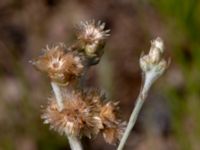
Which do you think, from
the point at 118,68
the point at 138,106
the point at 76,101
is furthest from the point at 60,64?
the point at 118,68

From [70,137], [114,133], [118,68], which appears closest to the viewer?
[70,137]

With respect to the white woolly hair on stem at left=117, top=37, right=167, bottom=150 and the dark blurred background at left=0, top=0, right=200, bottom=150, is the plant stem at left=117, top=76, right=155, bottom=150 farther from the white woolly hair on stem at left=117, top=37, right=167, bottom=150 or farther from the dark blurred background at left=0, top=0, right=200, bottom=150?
the dark blurred background at left=0, top=0, right=200, bottom=150

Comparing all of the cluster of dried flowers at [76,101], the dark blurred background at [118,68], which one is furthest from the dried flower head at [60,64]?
the dark blurred background at [118,68]

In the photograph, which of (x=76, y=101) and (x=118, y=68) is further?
(x=118, y=68)

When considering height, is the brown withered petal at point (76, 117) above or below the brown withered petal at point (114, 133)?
above

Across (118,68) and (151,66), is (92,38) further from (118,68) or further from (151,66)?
(118,68)

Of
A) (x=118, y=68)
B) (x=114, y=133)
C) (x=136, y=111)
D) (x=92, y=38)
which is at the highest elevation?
(x=92, y=38)

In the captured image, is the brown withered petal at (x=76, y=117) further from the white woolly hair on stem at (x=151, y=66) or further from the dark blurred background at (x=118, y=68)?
the dark blurred background at (x=118, y=68)
